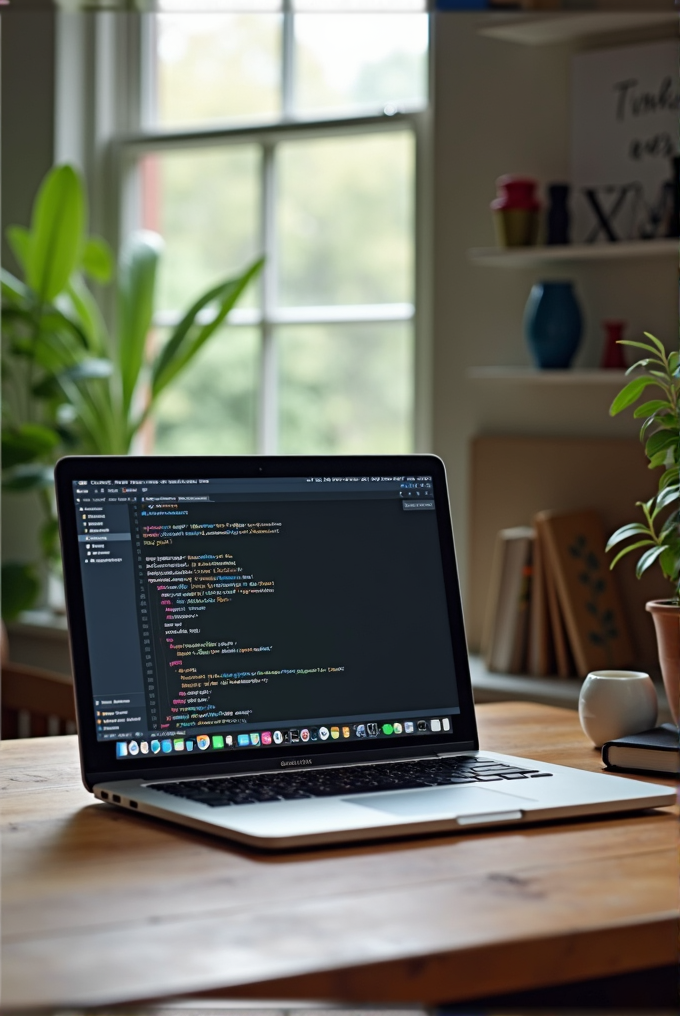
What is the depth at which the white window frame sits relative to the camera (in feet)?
10.9

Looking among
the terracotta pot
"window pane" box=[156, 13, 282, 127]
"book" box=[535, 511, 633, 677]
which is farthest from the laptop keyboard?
"window pane" box=[156, 13, 282, 127]

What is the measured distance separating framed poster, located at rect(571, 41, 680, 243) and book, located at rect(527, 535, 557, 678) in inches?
27.9

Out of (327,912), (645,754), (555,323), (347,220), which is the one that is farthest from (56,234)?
(327,912)

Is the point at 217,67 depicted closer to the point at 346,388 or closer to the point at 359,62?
the point at 359,62

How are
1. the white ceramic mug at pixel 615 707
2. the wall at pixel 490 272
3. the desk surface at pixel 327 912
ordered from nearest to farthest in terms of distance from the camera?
the desk surface at pixel 327 912 → the white ceramic mug at pixel 615 707 → the wall at pixel 490 272

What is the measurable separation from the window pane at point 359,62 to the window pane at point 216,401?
0.67 meters

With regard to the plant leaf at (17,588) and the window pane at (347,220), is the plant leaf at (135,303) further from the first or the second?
the plant leaf at (17,588)

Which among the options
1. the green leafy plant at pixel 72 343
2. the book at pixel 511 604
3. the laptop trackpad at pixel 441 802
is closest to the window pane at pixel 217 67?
the green leafy plant at pixel 72 343

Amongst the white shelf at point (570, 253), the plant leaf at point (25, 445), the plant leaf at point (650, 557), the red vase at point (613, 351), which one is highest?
the white shelf at point (570, 253)

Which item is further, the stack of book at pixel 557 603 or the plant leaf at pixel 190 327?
the plant leaf at pixel 190 327

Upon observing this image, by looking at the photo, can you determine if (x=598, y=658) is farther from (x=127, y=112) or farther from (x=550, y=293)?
(x=127, y=112)

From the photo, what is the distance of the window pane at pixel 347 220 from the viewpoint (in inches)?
133

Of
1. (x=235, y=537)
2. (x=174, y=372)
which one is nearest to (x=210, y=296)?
(x=174, y=372)

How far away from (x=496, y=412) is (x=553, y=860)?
2.18 m
